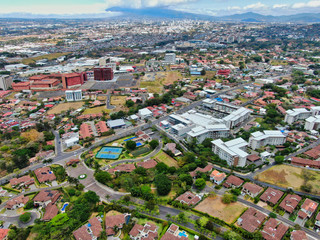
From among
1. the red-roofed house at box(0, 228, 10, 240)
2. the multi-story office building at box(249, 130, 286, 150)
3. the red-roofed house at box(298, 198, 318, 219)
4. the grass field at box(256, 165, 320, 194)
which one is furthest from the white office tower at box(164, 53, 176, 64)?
the red-roofed house at box(0, 228, 10, 240)

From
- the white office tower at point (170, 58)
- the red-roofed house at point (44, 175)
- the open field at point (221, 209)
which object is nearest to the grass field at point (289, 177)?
the open field at point (221, 209)

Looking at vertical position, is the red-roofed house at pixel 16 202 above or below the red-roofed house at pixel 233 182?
below

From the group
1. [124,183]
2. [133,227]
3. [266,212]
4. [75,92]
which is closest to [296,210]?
[266,212]

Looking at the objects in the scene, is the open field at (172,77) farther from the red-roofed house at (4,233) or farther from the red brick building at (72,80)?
the red-roofed house at (4,233)

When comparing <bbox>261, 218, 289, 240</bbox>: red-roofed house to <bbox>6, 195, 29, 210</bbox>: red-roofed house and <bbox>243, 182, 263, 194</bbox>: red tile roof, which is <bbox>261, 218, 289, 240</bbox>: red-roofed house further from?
<bbox>6, 195, 29, 210</bbox>: red-roofed house

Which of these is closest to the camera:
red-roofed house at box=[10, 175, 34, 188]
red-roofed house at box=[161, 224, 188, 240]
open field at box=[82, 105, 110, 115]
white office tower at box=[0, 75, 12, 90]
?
red-roofed house at box=[161, 224, 188, 240]

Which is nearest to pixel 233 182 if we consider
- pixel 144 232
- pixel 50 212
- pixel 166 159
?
pixel 166 159
